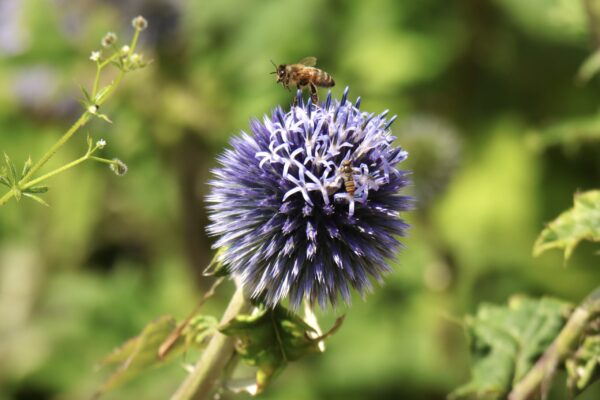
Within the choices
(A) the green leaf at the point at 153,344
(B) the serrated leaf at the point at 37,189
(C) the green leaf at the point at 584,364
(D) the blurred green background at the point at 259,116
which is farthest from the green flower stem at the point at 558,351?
(D) the blurred green background at the point at 259,116

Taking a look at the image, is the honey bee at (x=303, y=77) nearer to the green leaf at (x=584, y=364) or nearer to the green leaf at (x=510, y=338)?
the green leaf at (x=510, y=338)

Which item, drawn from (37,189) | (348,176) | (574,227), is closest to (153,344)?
(37,189)

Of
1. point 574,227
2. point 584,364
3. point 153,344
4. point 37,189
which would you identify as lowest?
point 584,364

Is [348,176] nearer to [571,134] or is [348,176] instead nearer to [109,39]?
[109,39]

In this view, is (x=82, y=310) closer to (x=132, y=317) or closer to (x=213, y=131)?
(x=132, y=317)

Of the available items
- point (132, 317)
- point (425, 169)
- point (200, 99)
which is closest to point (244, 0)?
point (200, 99)

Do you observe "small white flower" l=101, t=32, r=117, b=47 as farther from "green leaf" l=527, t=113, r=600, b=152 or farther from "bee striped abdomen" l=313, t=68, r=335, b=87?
"green leaf" l=527, t=113, r=600, b=152
